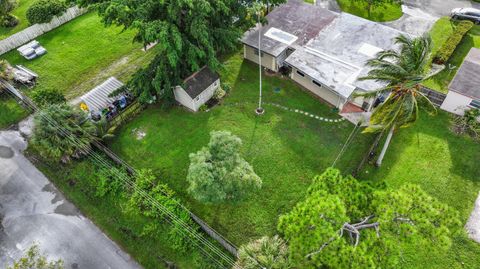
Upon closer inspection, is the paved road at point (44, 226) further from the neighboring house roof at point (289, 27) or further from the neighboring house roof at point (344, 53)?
the neighboring house roof at point (289, 27)

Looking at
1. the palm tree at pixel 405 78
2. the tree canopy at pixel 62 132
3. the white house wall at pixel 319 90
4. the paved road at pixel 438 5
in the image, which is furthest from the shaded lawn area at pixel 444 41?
the tree canopy at pixel 62 132

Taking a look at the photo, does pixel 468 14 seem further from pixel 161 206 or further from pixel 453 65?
pixel 161 206

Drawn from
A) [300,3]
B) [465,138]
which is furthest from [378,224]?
[300,3]

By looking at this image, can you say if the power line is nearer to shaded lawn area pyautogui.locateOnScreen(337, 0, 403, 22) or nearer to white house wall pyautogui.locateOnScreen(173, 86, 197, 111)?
white house wall pyautogui.locateOnScreen(173, 86, 197, 111)

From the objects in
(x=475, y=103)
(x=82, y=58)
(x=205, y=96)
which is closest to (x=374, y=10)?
Result: (x=475, y=103)

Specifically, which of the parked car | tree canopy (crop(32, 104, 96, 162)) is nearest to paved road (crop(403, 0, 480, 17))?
the parked car

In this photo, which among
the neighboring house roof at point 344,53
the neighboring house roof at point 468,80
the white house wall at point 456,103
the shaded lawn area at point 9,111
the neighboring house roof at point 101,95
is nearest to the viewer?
the neighboring house roof at point 468,80
